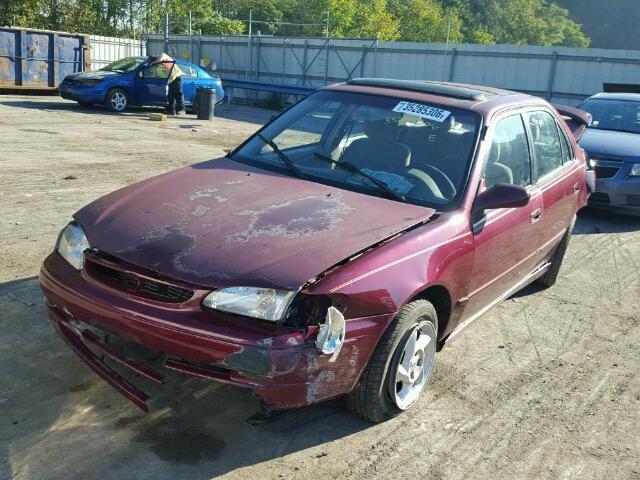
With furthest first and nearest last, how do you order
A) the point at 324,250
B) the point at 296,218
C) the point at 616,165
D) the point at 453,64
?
the point at 453,64 < the point at 616,165 < the point at 296,218 < the point at 324,250

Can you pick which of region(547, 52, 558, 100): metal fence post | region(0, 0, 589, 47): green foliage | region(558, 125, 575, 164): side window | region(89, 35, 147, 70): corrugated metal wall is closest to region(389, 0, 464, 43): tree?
region(0, 0, 589, 47): green foliage

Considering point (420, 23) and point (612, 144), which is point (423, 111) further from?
point (420, 23)

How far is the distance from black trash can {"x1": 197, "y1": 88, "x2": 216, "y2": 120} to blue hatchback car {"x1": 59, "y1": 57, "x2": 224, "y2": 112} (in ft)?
3.66

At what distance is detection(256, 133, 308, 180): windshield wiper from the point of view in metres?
4.15

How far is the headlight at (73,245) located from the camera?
11.0 feet

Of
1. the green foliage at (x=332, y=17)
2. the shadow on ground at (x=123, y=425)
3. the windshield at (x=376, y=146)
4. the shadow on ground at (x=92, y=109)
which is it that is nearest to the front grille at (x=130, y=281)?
the shadow on ground at (x=123, y=425)

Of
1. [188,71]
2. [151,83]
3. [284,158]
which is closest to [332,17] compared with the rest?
[188,71]

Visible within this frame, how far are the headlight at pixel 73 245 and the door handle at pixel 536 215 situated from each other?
2930 mm

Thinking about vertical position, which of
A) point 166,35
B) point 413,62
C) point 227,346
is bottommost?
point 227,346

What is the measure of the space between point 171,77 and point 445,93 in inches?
584

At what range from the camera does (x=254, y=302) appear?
2.86m

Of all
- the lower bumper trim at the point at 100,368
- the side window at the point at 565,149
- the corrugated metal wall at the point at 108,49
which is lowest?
the lower bumper trim at the point at 100,368

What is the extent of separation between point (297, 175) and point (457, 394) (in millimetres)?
1649

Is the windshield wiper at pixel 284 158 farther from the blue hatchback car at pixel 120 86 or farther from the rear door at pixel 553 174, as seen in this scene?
the blue hatchback car at pixel 120 86
